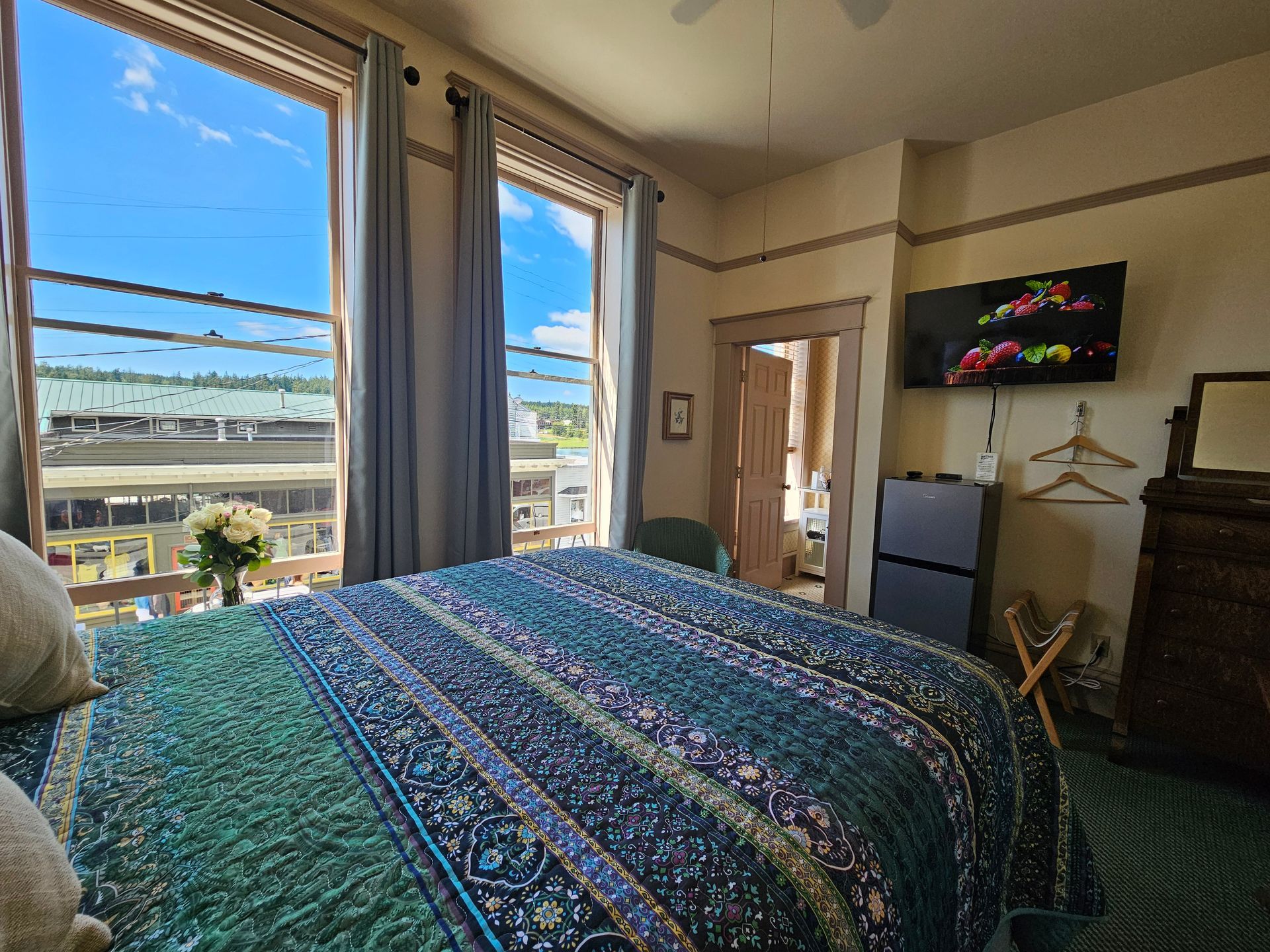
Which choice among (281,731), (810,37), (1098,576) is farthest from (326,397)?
(1098,576)

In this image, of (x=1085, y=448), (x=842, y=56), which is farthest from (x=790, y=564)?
(x=842, y=56)

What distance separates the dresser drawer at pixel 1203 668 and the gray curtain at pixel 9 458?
165 inches

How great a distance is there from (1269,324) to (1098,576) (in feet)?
4.37

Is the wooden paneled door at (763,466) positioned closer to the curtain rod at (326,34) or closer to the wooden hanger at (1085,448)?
the wooden hanger at (1085,448)

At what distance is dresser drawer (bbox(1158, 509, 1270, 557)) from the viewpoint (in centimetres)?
187

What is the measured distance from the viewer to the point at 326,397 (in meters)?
2.39

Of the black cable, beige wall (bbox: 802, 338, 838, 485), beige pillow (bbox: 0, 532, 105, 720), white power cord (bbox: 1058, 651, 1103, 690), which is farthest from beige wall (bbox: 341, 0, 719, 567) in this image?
white power cord (bbox: 1058, 651, 1103, 690)

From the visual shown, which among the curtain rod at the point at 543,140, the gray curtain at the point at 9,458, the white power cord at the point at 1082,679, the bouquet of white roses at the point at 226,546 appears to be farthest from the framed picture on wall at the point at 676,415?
the gray curtain at the point at 9,458

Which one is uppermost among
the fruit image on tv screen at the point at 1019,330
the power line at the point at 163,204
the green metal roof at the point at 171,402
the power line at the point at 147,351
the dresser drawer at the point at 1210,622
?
the power line at the point at 163,204

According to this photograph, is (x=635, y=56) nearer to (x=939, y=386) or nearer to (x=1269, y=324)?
(x=939, y=386)

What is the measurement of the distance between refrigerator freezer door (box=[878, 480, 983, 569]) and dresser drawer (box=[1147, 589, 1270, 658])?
0.70 metres

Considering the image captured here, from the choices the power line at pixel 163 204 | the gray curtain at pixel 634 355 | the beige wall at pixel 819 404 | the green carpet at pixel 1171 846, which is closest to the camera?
the green carpet at pixel 1171 846

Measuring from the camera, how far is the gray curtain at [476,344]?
247 cm

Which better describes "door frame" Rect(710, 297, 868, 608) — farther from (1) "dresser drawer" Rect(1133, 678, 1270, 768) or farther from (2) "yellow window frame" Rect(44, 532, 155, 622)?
(2) "yellow window frame" Rect(44, 532, 155, 622)
